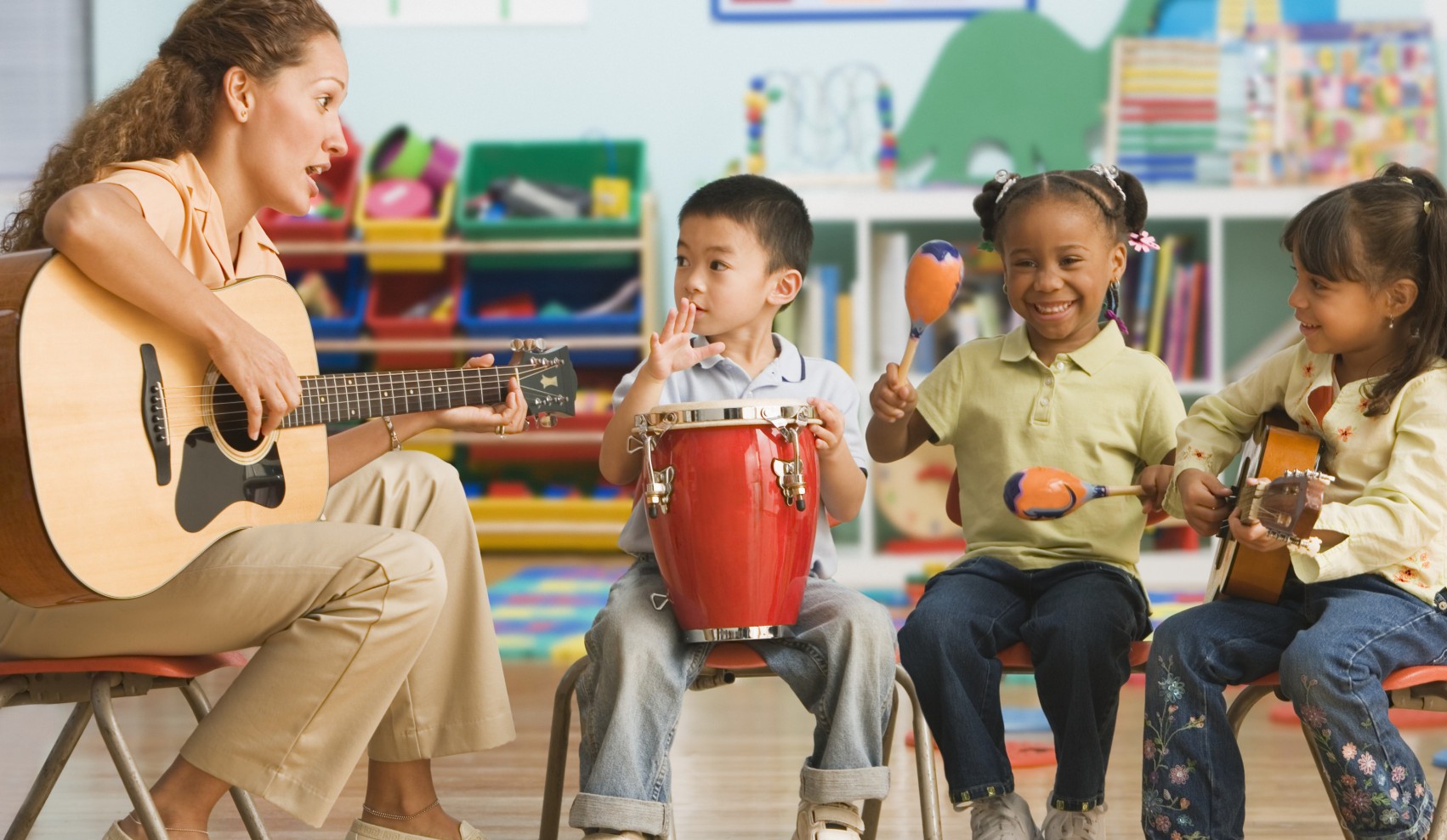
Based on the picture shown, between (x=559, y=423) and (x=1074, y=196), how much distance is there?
3.41 metres

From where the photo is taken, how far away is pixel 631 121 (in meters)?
5.57

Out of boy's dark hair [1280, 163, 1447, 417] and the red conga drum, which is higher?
boy's dark hair [1280, 163, 1447, 417]

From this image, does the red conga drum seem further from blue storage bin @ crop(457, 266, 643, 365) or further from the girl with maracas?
blue storage bin @ crop(457, 266, 643, 365)

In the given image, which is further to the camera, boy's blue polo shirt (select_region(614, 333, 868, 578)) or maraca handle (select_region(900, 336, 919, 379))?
boy's blue polo shirt (select_region(614, 333, 868, 578))

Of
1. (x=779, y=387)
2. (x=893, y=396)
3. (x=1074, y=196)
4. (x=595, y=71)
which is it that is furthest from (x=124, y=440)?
(x=595, y=71)

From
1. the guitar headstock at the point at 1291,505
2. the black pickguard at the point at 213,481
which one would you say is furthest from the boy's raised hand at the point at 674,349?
the guitar headstock at the point at 1291,505

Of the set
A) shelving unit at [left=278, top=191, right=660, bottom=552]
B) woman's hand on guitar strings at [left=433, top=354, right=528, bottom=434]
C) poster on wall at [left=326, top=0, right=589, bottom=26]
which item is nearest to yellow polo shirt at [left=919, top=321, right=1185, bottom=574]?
woman's hand on guitar strings at [left=433, top=354, right=528, bottom=434]

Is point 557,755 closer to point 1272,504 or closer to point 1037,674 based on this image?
point 1037,674

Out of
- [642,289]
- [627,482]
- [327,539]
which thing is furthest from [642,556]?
[642,289]

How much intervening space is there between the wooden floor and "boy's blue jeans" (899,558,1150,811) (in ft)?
1.49

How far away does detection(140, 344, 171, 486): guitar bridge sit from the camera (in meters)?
A: 1.58

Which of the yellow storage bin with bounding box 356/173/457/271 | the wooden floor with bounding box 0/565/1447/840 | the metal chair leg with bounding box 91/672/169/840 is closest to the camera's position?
the metal chair leg with bounding box 91/672/169/840

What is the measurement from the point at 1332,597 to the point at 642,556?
899 millimetres

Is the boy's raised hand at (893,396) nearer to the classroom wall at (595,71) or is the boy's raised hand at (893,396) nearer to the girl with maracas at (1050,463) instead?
the girl with maracas at (1050,463)
